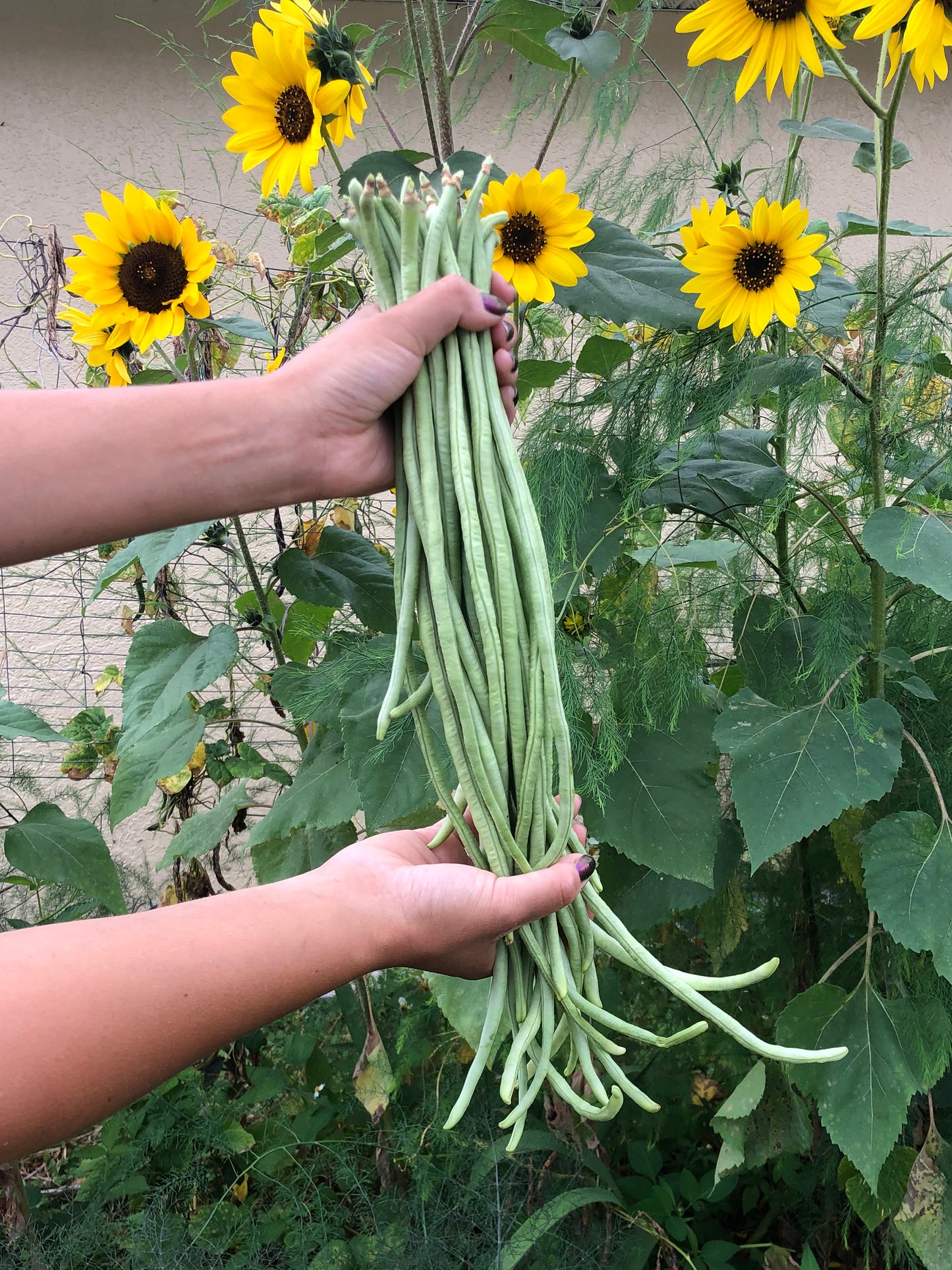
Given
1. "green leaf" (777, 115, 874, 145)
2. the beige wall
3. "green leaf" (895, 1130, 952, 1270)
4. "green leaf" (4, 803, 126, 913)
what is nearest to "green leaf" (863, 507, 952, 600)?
"green leaf" (777, 115, 874, 145)

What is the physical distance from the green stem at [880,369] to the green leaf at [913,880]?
0.13m

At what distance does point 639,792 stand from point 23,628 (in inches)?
65.2

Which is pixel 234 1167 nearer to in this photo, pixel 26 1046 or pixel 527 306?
pixel 26 1046

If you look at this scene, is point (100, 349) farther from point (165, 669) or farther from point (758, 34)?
point (758, 34)

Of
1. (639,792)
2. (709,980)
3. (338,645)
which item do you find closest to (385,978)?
(338,645)

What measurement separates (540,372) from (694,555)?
10.1 inches

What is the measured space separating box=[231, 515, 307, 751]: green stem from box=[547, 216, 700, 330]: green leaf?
1.40 feet

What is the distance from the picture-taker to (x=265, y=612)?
1.14 m

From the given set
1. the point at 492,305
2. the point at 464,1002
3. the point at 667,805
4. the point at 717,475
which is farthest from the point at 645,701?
the point at 492,305

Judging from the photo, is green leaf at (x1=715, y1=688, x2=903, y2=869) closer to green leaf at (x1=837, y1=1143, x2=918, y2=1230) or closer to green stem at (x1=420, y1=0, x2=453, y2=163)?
green leaf at (x1=837, y1=1143, x2=918, y2=1230)

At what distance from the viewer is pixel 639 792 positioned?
85 centimetres

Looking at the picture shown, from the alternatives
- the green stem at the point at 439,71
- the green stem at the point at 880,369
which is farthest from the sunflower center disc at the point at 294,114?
the green stem at the point at 880,369

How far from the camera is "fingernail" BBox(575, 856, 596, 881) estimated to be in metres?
0.58

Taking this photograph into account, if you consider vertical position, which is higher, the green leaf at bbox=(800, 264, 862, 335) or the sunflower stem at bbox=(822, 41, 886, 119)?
the sunflower stem at bbox=(822, 41, 886, 119)
